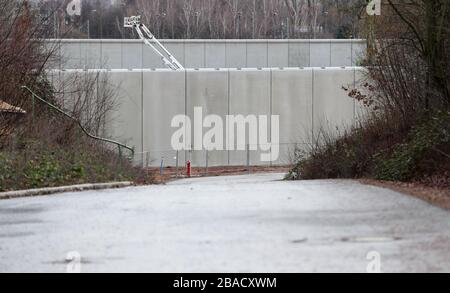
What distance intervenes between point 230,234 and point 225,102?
33.8 meters

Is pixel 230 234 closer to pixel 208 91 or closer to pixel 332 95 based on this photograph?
pixel 208 91

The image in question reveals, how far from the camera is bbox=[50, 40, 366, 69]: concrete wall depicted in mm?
56438

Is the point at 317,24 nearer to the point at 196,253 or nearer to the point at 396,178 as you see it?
the point at 396,178

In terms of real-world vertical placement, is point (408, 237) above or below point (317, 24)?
below

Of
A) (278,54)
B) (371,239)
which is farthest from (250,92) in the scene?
(371,239)

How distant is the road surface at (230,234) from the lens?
898cm

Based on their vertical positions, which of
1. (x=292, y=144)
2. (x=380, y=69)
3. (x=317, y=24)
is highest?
(x=317, y=24)

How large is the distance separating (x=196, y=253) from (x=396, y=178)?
11102mm

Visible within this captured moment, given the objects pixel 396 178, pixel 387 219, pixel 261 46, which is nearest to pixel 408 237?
pixel 387 219

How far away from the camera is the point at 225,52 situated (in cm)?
5750

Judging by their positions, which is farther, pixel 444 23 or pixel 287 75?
pixel 287 75

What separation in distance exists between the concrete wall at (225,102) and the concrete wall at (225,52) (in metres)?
11.4

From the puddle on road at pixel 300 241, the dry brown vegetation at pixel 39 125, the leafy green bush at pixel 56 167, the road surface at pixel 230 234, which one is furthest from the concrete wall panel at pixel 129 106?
the puddle on road at pixel 300 241

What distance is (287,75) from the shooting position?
45.0m
